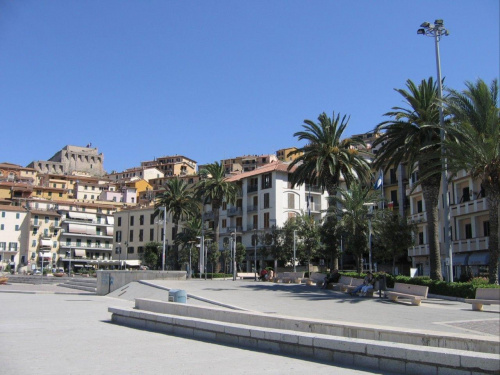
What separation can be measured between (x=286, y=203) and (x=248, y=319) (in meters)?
55.2

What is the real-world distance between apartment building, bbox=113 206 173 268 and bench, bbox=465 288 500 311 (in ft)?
207

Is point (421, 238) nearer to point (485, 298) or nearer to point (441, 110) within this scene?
point (441, 110)

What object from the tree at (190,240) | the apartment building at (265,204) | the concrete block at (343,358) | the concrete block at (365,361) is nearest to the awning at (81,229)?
the apartment building at (265,204)

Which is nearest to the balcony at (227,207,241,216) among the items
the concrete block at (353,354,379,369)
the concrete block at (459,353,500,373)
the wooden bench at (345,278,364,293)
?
the wooden bench at (345,278,364,293)

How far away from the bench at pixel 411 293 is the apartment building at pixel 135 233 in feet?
196

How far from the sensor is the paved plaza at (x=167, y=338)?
341 inches

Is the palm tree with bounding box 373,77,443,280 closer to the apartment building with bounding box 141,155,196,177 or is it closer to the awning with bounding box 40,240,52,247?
the awning with bounding box 40,240,52,247

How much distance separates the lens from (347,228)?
113ft

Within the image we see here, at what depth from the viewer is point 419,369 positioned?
7715mm

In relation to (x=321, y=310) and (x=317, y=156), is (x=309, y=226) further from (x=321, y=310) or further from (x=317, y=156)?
(x=321, y=310)

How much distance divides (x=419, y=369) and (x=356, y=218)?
26885 millimetres

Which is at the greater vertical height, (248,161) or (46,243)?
(248,161)

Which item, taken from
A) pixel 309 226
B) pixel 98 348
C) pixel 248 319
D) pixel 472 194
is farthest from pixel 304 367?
pixel 309 226

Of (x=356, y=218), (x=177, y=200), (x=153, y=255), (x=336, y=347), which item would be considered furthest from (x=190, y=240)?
(x=336, y=347)
